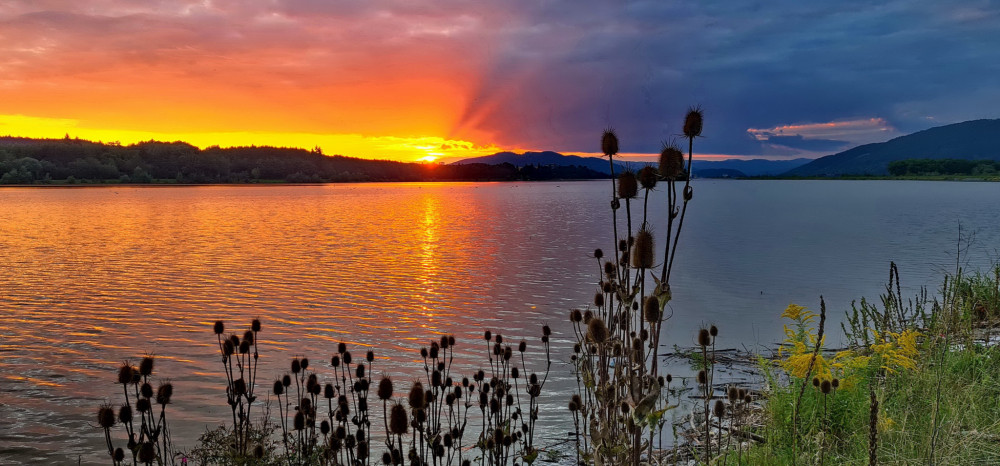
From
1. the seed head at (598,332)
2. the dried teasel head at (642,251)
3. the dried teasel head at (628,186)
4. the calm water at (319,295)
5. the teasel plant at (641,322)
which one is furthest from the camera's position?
the calm water at (319,295)

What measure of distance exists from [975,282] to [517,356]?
35.9ft

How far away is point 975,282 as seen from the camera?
46.0 feet

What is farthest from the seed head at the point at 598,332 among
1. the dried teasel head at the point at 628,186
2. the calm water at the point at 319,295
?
the calm water at the point at 319,295

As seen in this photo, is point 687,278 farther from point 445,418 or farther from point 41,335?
point 41,335

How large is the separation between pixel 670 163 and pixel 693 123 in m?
0.31

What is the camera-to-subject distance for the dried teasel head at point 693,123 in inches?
154

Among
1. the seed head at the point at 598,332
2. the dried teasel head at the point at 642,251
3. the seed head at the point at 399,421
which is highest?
the dried teasel head at the point at 642,251

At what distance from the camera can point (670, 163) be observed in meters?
3.90

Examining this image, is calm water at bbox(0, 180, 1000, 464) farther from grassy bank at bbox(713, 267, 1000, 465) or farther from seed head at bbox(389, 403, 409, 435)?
seed head at bbox(389, 403, 409, 435)

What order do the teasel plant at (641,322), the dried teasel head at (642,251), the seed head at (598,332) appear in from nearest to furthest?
the teasel plant at (641,322), the dried teasel head at (642,251), the seed head at (598,332)

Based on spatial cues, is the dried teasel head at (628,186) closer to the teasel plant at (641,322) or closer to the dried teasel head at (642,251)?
the teasel plant at (641,322)

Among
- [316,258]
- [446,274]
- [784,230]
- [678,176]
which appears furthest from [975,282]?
[784,230]

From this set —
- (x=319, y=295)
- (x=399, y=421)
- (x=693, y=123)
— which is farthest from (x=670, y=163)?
(x=319, y=295)

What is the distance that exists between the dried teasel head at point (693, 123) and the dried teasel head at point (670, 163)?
0.48 feet
